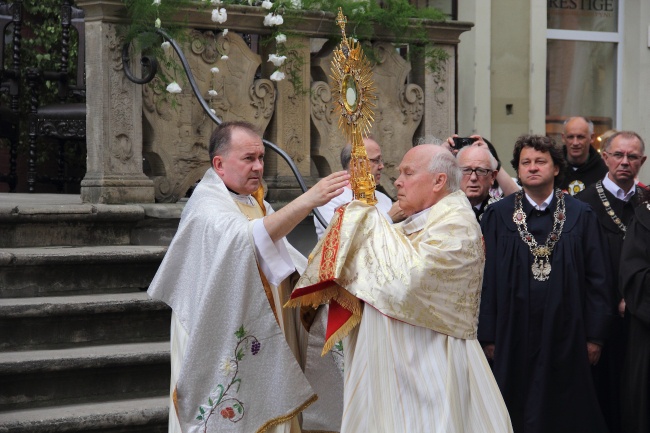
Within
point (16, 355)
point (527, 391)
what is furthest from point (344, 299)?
point (16, 355)

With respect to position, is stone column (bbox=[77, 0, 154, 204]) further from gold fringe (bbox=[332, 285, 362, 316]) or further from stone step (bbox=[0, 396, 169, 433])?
gold fringe (bbox=[332, 285, 362, 316])

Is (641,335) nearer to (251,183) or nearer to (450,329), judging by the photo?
(450,329)

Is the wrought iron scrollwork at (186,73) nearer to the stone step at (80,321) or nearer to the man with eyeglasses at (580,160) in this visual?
the stone step at (80,321)

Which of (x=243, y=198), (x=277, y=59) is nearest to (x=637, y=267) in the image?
(x=243, y=198)

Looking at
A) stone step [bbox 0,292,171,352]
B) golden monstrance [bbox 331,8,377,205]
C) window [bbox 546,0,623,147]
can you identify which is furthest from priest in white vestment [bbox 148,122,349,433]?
window [bbox 546,0,623,147]

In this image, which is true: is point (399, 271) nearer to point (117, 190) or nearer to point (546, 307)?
point (546, 307)

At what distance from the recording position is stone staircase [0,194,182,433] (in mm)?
6766

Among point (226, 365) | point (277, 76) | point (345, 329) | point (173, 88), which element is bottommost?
point (226, 365)

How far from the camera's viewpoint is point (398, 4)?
28.8 ft

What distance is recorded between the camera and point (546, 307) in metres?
6.78

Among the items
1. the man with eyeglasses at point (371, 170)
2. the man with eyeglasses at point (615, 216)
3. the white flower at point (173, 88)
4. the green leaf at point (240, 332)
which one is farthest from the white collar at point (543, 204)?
the white flower at point (173, 88)

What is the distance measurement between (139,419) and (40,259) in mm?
1254

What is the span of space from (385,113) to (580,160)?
1.45m

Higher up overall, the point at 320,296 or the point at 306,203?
the point at 306,203
